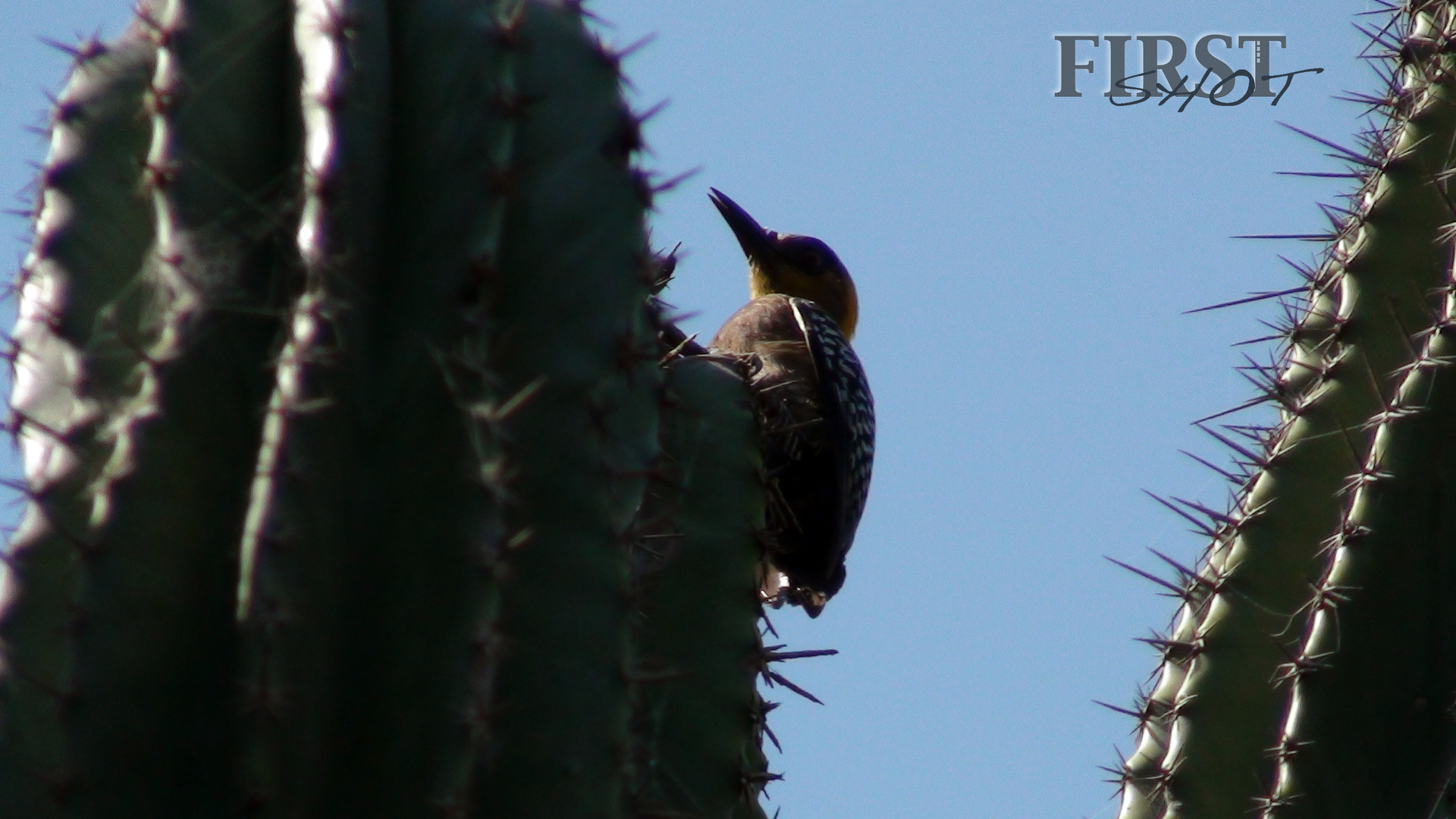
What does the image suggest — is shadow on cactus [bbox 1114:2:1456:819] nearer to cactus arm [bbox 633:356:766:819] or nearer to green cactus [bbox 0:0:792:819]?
cactus arm [bbox 633:356:766:819]

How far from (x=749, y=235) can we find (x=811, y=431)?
6.71 ft

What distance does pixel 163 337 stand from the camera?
1892 mm

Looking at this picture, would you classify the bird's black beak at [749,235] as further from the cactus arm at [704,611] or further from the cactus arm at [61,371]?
the cactus arm at [61,371]

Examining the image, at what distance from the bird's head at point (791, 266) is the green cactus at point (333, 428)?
5884mm

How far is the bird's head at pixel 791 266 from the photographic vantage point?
8.03 meters

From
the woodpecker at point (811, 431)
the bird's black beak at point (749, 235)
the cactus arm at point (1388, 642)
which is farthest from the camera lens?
the bird's black beak at point (749, 235)

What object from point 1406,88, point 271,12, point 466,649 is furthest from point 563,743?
point 1406,88

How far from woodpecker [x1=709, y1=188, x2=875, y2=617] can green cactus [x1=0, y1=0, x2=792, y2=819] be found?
3.30 meters

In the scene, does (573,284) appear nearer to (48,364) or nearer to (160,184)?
(160,184)

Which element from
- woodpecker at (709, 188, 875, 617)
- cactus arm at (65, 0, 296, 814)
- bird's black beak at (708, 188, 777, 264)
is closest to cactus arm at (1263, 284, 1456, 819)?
cactus arm at (65, 0, 296, 814)

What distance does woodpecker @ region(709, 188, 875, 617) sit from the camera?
19.7 feet

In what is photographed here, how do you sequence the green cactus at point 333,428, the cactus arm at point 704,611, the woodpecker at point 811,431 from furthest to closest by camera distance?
the woodpecker at point 811,431 → the cactus arm at point 704,611 → the green cactus at point 333,428

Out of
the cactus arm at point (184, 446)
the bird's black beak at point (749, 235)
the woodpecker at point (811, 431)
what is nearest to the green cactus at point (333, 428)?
the cactus arm at point (184, 446)

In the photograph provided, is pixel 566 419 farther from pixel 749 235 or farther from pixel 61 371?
pixel 749 235
